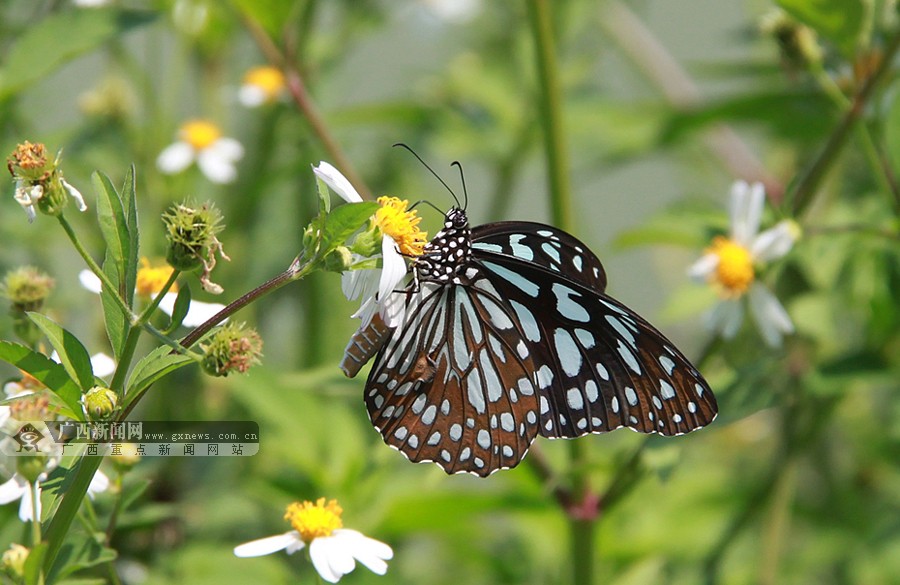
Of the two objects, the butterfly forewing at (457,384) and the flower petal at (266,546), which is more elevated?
the butterfly forewing at (457,384)

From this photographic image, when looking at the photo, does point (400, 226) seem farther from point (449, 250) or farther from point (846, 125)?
point (846, 125)

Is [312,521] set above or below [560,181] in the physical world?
below

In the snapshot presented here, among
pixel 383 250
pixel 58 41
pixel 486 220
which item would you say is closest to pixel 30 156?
pixel 383 250

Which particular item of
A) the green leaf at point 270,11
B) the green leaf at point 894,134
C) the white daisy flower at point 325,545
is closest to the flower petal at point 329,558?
the white daisy flower at point 325,545

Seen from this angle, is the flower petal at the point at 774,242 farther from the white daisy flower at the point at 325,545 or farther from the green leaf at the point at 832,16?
the white daisy flower at the point at 325,545

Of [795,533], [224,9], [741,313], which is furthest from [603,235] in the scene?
[741,313]

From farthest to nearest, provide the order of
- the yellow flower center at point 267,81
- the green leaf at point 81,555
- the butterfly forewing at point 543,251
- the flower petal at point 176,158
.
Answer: the yellow flower center at point 267,81
the flower petal at point 176,158
the butterfly forewing at point 543,251
the green leaf at point 81,555

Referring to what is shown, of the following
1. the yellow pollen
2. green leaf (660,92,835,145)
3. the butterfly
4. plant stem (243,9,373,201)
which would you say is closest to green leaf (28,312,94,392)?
the yellow pollen
